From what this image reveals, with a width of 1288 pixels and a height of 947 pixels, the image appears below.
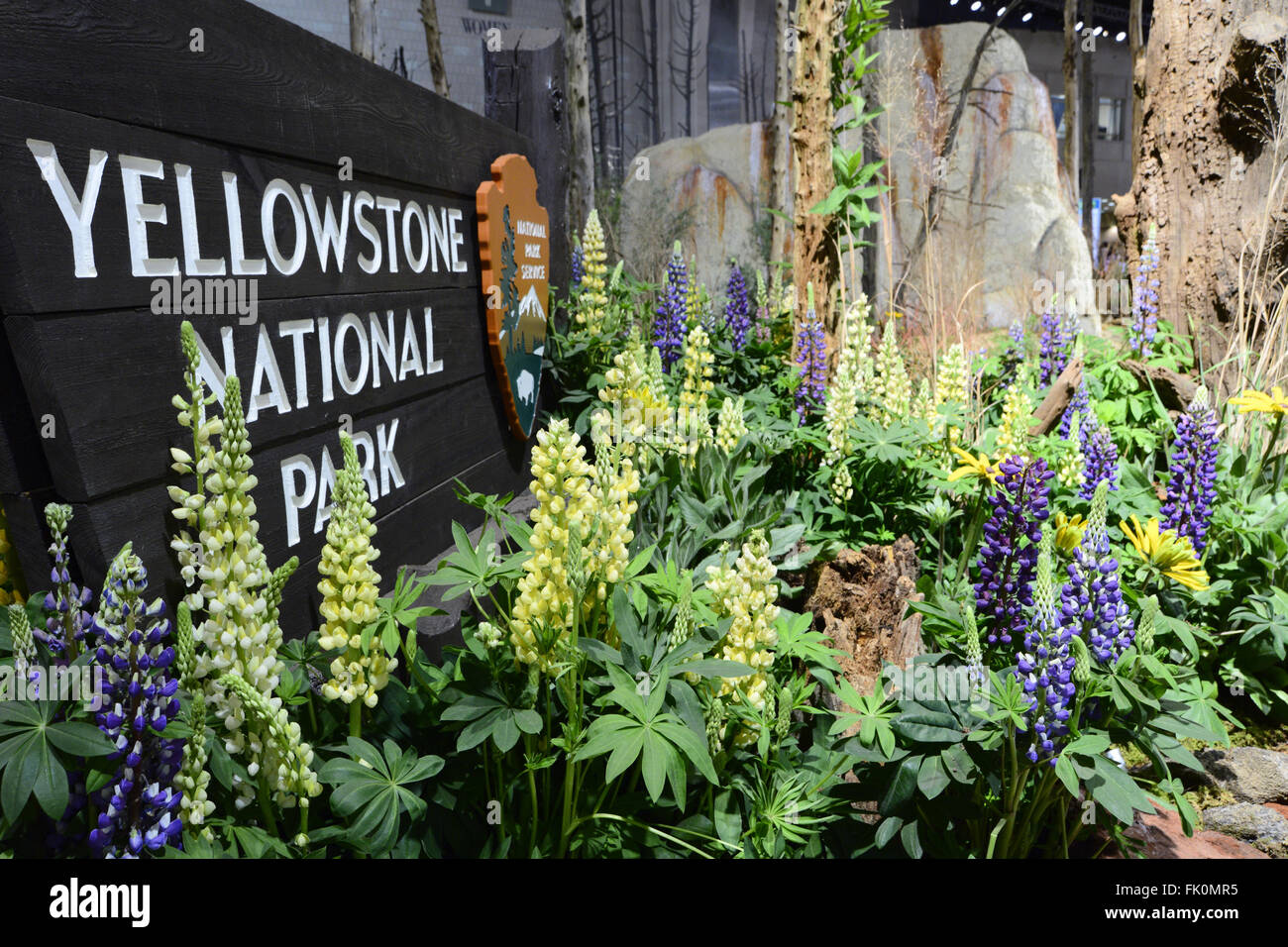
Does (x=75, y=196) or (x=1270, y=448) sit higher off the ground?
(x=75, y=196)

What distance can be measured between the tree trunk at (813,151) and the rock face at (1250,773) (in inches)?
83.7

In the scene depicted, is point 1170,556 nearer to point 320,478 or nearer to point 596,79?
point 320,478

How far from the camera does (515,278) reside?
2.89m

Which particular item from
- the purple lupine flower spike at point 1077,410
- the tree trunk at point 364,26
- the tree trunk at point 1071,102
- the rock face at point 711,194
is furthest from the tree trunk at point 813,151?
the tree trunk at point 1071,102

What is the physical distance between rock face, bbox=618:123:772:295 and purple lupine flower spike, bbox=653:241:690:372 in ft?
26.9

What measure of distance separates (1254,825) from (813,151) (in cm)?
295

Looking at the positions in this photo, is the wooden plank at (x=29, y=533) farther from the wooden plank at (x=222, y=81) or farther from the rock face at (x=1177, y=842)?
the rock face at (x=1177, y=842)

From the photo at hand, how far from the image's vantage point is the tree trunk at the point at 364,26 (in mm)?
7301

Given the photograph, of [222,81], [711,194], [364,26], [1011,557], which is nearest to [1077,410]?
[1011,557]

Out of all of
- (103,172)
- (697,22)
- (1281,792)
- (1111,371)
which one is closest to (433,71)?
(1111,371)

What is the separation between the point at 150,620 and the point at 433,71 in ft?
25.4

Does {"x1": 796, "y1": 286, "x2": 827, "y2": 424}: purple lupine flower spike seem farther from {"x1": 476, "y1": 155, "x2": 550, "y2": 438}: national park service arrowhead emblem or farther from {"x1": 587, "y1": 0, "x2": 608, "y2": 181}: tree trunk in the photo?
{"x1": 587, "y1": 0, "x2": 608, "y2": 181}: tree trunk

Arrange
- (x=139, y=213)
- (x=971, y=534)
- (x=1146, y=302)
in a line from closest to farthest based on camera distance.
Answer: (x=139, y=213), (x=971, y=534), (x=1146, y=302)
